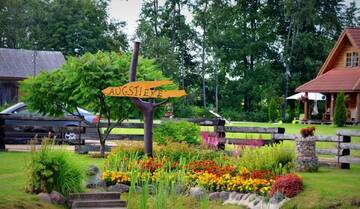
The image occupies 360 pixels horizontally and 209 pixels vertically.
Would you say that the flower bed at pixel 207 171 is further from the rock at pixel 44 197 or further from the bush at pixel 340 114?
the bush at pixel 340 114

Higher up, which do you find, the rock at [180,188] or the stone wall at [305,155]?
the stone wall at [305,155]

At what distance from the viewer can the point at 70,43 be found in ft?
185

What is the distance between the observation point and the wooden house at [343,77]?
122 feet

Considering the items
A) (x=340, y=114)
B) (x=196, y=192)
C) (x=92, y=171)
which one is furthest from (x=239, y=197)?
(x=340, y=114)

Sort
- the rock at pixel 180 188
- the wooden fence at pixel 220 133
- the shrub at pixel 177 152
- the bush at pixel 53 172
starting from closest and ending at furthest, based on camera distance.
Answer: the bush at pixel 53 172 < the rock at pixel 180 188 < the shrub at pixel 177 152 < the wooden fence at pixel 220 133

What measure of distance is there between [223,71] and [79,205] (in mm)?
42496

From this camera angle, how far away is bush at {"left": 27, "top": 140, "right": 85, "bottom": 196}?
36.3 feet

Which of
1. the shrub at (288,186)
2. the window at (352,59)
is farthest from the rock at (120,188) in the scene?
the window at (352,59)

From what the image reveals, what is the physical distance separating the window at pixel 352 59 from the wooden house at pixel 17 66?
22.8 metres

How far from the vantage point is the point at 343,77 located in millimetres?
39250

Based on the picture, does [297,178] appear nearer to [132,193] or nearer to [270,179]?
[270,179]

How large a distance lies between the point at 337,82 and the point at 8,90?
1047 inches

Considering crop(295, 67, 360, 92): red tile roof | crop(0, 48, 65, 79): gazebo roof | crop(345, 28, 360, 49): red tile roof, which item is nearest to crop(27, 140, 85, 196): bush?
crop(295, 67, 360, 92): red tile roof

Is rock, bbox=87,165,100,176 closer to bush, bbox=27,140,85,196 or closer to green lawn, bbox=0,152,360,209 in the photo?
bush, bbox=27,140,85,196
